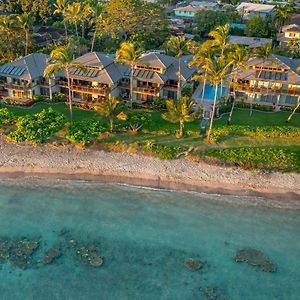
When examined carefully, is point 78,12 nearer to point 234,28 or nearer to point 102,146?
point 102,146

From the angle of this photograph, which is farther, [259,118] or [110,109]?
[259,118]

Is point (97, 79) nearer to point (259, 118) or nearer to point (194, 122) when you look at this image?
point (194, 122)

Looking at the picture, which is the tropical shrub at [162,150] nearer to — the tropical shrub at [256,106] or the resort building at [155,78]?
the resort building at [155,78]

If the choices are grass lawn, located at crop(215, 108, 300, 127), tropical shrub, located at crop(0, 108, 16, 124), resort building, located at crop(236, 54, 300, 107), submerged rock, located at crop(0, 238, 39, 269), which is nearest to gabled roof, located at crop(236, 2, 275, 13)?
resort building, located at crop(236, 54, 300, 107)

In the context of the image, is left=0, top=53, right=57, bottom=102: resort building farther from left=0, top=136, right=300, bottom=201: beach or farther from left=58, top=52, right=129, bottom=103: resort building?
left=0, top=136, right=300, bottom=201: beach

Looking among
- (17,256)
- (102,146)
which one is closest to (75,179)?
(102,146)

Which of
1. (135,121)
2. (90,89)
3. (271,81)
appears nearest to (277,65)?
(271,81)

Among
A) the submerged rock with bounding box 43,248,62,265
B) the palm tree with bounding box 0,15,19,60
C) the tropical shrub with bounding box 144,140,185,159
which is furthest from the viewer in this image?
the palm tree with bounding box 0,15,19,60

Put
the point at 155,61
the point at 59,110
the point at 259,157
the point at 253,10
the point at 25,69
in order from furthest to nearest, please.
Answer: the point at 253,10 < the point at 155,61 < the point at 25,69 < the point at 59,110 < the point at 259,157
